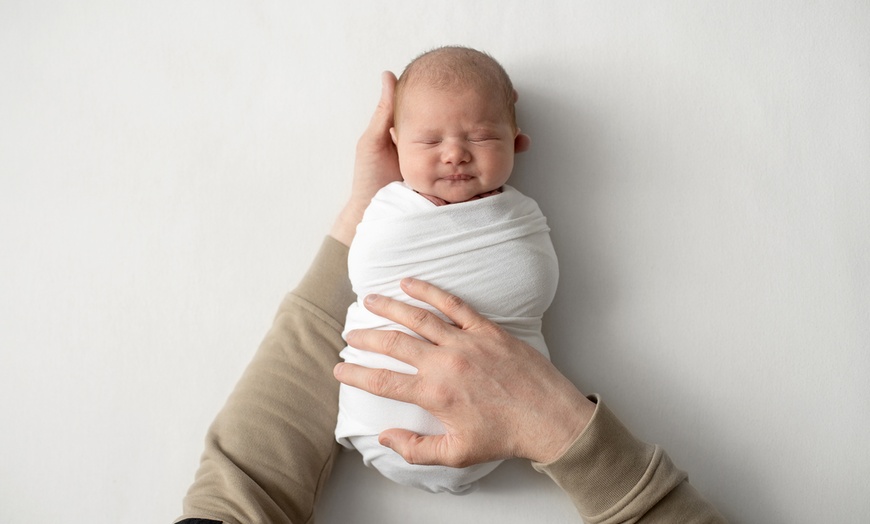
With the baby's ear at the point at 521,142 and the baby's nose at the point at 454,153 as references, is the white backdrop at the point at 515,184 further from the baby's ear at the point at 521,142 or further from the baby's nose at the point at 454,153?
the baby's nose at the point at 454,153

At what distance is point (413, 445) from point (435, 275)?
1.09 feet

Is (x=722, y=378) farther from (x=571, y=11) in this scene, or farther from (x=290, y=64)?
(x=290, y=64)

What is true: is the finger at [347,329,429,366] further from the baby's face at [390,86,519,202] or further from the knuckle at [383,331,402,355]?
the baby's face at [390,86,519,202]

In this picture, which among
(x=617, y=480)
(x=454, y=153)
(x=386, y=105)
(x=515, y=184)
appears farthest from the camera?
(x=515, y=184)

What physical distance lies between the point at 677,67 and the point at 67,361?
165 centimetres

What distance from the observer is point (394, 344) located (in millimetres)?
1307

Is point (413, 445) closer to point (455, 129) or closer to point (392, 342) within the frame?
point (392, 342)

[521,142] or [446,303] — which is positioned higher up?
[521,142]

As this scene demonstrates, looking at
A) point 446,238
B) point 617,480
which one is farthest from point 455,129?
point 617,480

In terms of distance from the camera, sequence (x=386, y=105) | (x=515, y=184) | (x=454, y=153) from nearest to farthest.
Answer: (x=454, y=153)
(x=386, y=105)
(x=515, y=184)

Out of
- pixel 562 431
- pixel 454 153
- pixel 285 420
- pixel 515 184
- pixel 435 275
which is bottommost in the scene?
pixel 285 420

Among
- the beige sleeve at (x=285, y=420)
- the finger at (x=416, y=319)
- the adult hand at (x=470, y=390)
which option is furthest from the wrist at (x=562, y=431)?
the beige sleeve at (x=285, y=420)

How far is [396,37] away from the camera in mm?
1722

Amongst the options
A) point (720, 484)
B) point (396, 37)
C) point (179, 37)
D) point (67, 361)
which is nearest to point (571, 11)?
point (396, 37)
